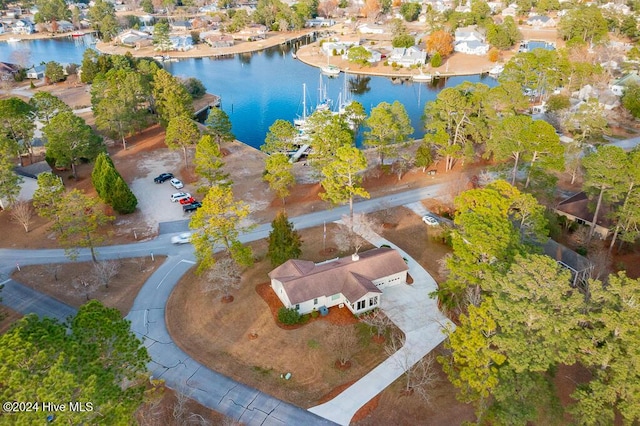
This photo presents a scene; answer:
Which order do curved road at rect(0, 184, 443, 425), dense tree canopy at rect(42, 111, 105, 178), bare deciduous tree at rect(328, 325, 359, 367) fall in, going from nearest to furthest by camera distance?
curved road at rect(0, 184, 443, 425) → bare deciduous tree at rect(328, 325, 359, 367) → dense tree canopy at rect(42, 111, 105, 178)

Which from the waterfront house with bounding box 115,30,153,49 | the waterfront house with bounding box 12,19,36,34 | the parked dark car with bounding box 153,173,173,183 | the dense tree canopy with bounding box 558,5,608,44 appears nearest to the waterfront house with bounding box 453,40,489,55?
the dense tree canopy with bounding box 558,5,608,44

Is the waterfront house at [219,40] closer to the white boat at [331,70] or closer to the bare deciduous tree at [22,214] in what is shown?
the white boat at [331,70]

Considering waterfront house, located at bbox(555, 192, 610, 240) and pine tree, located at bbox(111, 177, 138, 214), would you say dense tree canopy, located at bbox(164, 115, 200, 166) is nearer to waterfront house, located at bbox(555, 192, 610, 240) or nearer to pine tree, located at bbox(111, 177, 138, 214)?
pine tree, located at bbox(111, 177, 138, 214)

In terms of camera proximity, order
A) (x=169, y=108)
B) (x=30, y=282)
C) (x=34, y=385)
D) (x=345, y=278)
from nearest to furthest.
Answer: (x=34, y=385) < (x=345, y=278) < (x=30, y=282) < (x=169, y=108)

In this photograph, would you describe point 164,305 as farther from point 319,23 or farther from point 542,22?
point 542,22

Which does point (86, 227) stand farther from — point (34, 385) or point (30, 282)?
point (34, 385)

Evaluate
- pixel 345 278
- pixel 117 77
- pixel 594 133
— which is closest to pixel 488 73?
pixel 594 133
